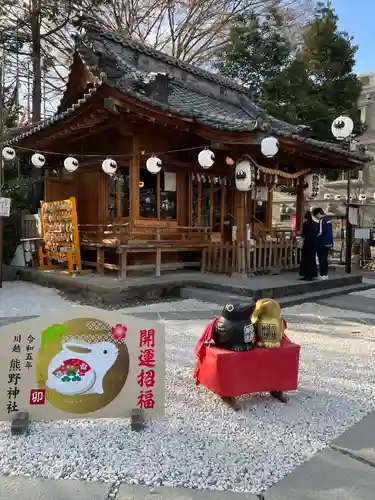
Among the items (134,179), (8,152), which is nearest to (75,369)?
(134,179)

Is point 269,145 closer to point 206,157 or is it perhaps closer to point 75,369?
point 206,157

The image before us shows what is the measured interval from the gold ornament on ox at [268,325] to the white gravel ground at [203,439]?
0.53 metres

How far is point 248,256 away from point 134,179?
3.06m

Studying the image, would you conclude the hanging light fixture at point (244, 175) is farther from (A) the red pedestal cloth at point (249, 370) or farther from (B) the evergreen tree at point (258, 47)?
(B) the evergreen tree at point (258, 47)

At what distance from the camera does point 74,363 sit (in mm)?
2766

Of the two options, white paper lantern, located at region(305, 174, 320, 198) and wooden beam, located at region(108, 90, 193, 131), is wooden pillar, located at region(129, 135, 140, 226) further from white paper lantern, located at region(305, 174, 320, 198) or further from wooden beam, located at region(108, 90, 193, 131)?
white paper lantern, located at region(305, 174, 320, 198)

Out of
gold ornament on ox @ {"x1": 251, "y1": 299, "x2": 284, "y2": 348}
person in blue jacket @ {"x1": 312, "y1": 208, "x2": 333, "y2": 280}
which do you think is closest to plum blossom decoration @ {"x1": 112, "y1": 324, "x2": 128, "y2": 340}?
gold ornament on ox @ {"x1": 251, "y1": 299, "x2": 284, "y2": 348}

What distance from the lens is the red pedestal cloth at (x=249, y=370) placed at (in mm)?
3184

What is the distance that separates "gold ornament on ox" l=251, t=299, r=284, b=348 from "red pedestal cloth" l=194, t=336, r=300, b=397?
65mm

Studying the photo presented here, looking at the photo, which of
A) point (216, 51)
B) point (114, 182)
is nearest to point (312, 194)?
point (114, 182)

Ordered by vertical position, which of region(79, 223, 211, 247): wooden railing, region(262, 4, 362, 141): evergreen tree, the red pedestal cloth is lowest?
the red pedestal cloth

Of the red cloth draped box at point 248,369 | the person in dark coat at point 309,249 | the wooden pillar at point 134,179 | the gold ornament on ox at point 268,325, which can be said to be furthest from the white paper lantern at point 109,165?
the gold ornament on ox at point 268,325

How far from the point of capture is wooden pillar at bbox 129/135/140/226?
8.98 m

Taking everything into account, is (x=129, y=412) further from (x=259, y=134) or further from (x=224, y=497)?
(x=259, y=134)
